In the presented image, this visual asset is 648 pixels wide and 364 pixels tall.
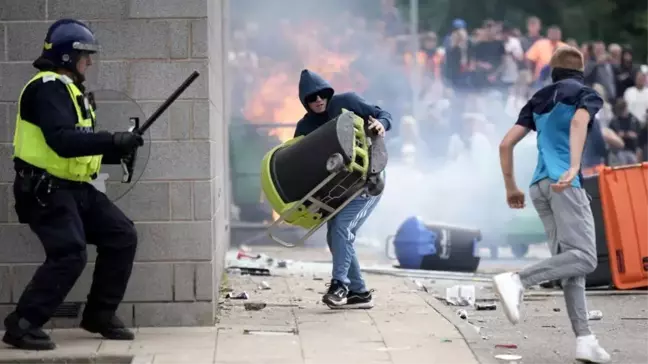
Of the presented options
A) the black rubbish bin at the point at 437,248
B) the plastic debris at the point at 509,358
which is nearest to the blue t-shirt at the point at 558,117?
the plastic debris at the point at 509,358

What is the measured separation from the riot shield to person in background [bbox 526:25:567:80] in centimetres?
1226

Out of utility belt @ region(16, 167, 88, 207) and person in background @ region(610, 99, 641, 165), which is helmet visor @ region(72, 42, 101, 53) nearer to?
utility belt @ region(16, 167, 88, 207)

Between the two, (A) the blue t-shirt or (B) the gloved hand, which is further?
(A) the blue t-shirt

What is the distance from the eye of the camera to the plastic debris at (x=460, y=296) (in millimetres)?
10383

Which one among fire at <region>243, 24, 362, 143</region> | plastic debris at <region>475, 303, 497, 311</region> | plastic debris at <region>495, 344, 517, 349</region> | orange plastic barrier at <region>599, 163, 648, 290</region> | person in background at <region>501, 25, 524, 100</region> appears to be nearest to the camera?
plastic debris at <region>495, 344, 517, 349</region>

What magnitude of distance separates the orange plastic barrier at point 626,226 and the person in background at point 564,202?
368cm

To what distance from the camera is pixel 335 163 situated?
28.4 feet

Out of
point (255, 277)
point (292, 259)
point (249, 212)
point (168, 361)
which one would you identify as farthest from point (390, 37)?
point (168, 361)

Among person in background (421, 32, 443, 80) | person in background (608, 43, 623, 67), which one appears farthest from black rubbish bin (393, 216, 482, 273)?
person in background (608, 43, 623, 67)

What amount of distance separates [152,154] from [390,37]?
13180 mm

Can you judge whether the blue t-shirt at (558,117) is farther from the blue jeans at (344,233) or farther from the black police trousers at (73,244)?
the black police trousers at (73,244)

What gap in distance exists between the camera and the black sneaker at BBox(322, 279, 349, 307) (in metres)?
9.39

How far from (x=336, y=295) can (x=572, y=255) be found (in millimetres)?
2328

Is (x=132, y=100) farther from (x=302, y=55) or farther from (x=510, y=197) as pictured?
(x=302, y=55)
